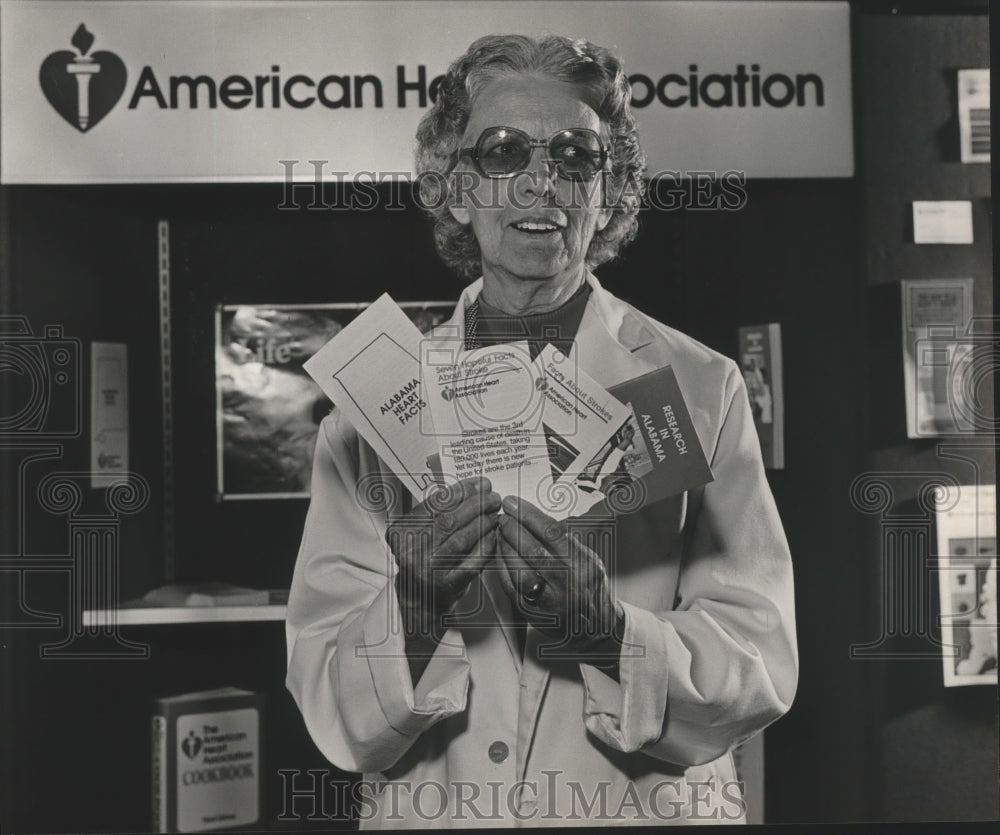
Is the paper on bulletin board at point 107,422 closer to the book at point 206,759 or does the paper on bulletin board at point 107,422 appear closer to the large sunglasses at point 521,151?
the book at point 206,759

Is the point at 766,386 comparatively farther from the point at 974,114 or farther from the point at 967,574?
the point at 974,114

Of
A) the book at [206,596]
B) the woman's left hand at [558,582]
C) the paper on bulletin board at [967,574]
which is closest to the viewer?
the woman's left hand at [558,582]

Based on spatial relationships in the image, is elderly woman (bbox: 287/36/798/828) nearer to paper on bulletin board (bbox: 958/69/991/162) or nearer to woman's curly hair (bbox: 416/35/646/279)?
woman's curly hair (bbox: 416/35/646/279)

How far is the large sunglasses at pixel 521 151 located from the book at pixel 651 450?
20.3 inches

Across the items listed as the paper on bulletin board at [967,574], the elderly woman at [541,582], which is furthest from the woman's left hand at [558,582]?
the paper on bulletin board at [967,574]

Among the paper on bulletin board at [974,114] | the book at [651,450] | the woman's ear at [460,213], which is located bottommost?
the book at [651,450]

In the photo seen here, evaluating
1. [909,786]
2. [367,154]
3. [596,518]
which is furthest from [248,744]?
[909,786]

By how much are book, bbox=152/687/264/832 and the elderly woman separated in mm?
177

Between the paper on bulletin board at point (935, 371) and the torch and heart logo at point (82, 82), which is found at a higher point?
the torch and heart logo at point (82, 82)

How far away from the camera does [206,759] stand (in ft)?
8.96

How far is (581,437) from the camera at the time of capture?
254 centimetres

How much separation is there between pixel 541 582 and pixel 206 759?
36.6 inches

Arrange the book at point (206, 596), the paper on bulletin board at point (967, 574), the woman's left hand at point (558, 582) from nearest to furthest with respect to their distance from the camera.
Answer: the woman's left hand at point (558, 582) < the book at point (206, 596) < the paper on bulletin board at point (967, 574)

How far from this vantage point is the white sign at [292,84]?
271 cm
